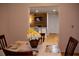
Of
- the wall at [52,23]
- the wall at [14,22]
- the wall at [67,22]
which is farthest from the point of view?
the wall at [52,23]

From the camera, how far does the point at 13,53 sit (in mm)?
1634

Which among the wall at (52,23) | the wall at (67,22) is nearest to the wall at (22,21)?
the wall at (67,22)

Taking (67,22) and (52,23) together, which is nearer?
(67,22)

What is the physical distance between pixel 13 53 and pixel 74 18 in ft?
14.9

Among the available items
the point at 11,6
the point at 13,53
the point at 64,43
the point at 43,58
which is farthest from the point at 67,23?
the point at 43,58

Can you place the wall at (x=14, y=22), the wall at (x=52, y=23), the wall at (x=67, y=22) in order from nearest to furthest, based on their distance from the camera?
the wall at (x=67, y=22)
the wall at (x=14, y=22)
the wall at (x=52, y=23)

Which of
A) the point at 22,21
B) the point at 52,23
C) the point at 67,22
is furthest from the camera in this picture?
the point at 52,23

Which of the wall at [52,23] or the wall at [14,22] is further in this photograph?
the wall at [52,23]

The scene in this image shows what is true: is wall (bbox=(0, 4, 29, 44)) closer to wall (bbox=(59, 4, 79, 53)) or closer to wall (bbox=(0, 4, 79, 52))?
wall (bbox=(0, 4, 79, 52))

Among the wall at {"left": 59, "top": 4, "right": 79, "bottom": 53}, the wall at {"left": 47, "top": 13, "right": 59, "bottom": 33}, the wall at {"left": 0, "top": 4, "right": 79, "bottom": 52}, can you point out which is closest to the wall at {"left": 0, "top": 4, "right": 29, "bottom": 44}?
the wall at {"left": 0, "top": 4, "right": 79, "bottom": 52}

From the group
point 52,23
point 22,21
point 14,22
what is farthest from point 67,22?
point 52,23

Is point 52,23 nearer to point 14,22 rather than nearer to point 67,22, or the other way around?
point 67,22

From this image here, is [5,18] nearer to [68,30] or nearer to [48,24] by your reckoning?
[68,30]

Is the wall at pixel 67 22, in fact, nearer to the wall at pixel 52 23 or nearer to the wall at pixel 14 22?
the wall at pixel 14 22
